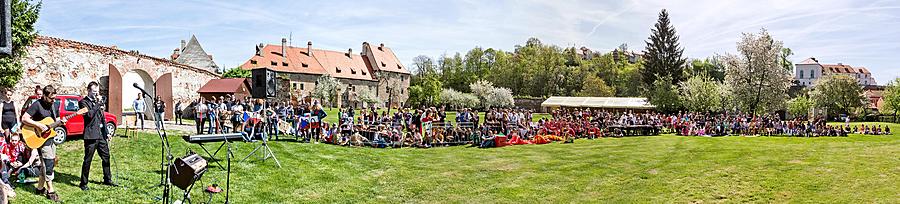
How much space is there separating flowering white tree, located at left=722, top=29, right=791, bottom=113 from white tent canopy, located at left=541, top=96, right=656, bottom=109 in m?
15.3

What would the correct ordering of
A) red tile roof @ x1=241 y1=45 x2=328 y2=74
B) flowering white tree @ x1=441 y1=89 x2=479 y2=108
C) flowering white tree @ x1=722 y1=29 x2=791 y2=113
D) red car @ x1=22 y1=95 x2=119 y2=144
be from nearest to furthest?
red car @ x1=22 y1=95 x2=119 y2=144 < flowering white tree @ x1=722 y1=29 x2=791 y2=113 < red tile roof @ x1=241 y1=45 x2=328 y2=74 < flowering white tree @ x1=441 y1=89 x2=479 y2=108

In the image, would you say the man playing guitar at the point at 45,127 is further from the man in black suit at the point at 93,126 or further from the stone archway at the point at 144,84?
the stone archway at the point at 144,84

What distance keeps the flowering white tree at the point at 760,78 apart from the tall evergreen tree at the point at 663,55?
63.9 feet

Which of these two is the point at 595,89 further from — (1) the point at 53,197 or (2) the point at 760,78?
(1) the point at 53,197

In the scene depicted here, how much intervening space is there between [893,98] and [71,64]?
62.8 m

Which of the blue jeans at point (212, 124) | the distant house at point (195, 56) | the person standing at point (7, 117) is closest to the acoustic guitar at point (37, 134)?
the person standing at point (7, 117)

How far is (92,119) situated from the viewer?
25.6 feet

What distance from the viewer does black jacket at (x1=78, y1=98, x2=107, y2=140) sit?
775 cm

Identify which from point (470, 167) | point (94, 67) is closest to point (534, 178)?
point (470, 167)

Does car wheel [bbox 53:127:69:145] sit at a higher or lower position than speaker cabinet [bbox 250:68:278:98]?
lower

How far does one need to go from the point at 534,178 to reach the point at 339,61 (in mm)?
59982

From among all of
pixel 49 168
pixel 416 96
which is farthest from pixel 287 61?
pixel 49 168

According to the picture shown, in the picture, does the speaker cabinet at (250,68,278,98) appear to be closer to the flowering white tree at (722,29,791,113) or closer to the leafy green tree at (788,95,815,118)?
the flowering white tree at (722,29,791,113)

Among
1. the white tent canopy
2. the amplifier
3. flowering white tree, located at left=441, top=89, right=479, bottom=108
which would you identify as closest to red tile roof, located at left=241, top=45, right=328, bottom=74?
flowering white tree, located at left=441, top=89, right=479, bottom=108
